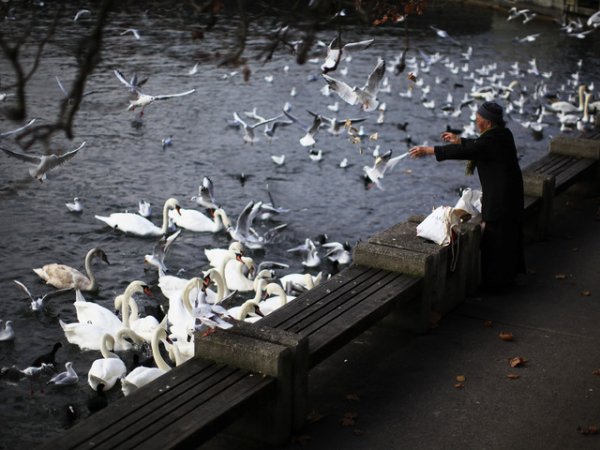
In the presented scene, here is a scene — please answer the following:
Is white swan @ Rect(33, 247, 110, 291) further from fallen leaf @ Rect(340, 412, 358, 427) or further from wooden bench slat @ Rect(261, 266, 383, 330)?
fallen leaf @ Rect(340, 412, 358, 427)

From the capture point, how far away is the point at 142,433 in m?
5.59

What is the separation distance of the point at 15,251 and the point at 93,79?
10.7 m

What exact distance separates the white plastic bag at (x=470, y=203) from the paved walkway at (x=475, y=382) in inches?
30.6

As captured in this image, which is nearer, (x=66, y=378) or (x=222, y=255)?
(x=66, y=378)

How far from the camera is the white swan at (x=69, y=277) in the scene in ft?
39.7

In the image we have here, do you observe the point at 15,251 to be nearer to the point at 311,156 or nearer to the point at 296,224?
the point at 296,224

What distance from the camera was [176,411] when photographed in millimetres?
5820

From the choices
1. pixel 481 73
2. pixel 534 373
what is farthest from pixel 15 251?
pixel 481 73

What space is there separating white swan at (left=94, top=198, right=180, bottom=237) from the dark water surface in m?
0.14

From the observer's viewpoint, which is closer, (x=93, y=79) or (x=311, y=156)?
(x=311, y=156)

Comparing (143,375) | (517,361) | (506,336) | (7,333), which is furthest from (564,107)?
(517,361)

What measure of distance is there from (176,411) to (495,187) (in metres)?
4.03

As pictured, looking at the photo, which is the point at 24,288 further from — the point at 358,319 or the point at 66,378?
the point at 358,319

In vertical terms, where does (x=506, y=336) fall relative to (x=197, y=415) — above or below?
below
